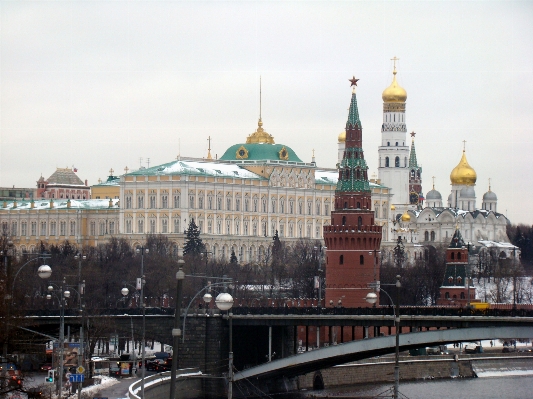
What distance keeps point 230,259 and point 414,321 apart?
9921cm

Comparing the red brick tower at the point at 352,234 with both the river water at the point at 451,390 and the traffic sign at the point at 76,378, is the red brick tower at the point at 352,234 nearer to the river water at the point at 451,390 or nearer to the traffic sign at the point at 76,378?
the river water at the point at 451,390

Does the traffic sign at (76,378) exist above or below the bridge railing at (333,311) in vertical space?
below

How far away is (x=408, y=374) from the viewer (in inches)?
4518

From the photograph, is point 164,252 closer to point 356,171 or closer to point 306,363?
point 356,171

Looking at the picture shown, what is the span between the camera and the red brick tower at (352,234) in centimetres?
12962

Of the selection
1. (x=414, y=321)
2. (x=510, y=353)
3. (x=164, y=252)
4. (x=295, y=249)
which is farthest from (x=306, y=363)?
(x=295, y=249)

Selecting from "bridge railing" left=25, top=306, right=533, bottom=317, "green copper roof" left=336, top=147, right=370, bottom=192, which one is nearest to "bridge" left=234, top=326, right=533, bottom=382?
"bridge railing" left=25, top=306, right=533, bottom=317

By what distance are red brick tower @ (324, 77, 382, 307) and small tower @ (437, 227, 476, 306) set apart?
9670 mm

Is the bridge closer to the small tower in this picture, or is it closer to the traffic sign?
the traffic sign

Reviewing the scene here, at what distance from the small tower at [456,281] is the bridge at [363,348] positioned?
41877 mm

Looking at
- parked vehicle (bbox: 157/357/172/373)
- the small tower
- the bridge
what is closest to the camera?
the bridge

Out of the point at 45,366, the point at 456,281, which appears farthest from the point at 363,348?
the point at 456,281

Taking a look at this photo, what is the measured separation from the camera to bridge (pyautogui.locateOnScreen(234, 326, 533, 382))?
298ft

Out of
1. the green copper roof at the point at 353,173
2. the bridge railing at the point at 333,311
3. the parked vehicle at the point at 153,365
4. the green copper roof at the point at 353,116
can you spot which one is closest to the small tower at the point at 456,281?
the green copper roof at the point at 353,173
